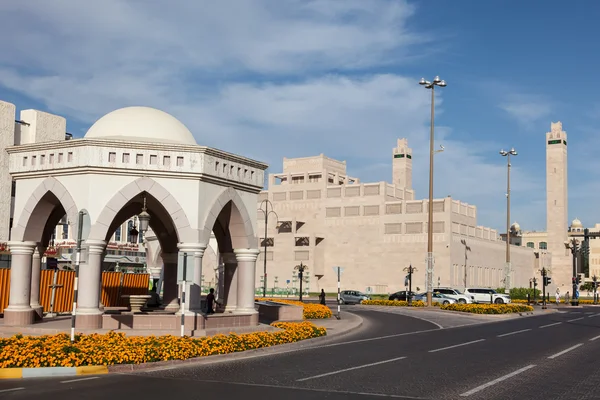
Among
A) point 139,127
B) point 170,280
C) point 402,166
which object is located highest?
point 402,166

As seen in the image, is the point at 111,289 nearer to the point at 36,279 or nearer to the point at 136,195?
the point at 36,279

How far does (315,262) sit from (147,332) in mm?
91827

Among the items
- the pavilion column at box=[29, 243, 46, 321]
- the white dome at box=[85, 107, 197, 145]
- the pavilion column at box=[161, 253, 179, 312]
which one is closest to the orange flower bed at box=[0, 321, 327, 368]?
the white dome at box=[85, 107, 197, 145]

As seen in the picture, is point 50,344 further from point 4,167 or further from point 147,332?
point 4,167

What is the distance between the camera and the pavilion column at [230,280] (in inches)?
1046

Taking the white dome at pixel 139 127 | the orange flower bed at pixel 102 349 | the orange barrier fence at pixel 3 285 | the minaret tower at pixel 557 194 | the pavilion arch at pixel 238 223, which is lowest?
the orange flower bed at pixel 102 349

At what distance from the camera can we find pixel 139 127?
23.8 meters

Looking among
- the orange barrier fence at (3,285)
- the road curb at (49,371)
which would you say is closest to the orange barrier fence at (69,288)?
the orange barrier fence at (3,285)

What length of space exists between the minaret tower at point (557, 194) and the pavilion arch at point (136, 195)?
387 ft

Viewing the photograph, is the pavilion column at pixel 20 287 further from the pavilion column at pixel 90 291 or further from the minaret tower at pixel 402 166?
the minaret tower at pixel 402 166

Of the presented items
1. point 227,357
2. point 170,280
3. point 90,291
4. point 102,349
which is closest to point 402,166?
point 170,280

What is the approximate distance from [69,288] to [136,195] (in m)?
12.4

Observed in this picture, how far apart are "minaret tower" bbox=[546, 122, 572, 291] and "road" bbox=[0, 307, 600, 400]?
369 feet

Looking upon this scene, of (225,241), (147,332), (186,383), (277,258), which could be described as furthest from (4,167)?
(277,258)
